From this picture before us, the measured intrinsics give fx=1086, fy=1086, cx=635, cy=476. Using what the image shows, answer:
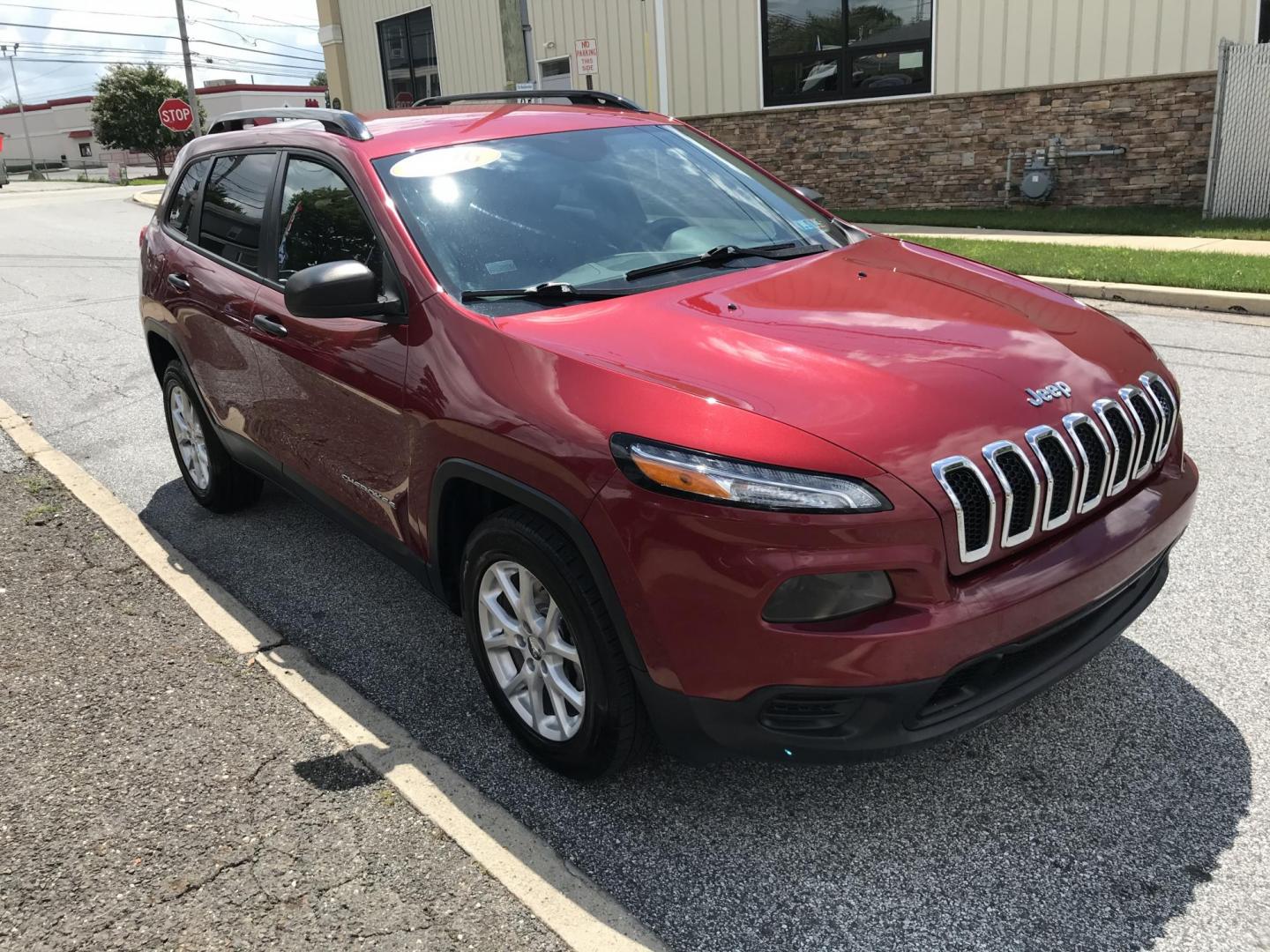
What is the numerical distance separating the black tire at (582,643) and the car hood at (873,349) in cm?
48

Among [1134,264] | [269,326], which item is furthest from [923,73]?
[269,326]

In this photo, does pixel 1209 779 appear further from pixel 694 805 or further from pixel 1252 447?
pixel 1252 447

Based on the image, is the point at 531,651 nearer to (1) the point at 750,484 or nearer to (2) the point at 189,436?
(1) the point at 750,484

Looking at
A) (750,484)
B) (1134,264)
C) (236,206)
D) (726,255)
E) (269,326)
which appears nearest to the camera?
(750,484)

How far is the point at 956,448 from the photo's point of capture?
243 centimetres

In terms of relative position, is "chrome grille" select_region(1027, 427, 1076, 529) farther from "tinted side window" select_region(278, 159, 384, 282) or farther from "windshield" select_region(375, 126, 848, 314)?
"tinted side window" select_region(278, 159, 384, 282)

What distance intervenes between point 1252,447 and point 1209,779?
2.91 m

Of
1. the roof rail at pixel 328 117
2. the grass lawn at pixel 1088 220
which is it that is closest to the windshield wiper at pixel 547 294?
the roof rail at pixel 328 117

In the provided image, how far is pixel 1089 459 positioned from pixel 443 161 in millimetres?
2236

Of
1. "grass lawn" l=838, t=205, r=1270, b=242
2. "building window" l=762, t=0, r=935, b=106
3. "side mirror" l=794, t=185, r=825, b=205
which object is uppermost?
"building window" l=762, t=0, r=935, b=106

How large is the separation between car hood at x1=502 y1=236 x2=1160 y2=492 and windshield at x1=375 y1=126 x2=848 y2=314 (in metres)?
0.27

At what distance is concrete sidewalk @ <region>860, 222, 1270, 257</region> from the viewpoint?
34.1 ft

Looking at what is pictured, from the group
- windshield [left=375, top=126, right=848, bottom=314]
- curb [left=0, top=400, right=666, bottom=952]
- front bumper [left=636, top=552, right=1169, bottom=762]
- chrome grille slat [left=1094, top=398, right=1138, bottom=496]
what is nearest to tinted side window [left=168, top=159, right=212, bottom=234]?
curb [left=0, top=400, right=666, bottom=952]

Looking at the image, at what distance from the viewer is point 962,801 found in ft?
9.31
